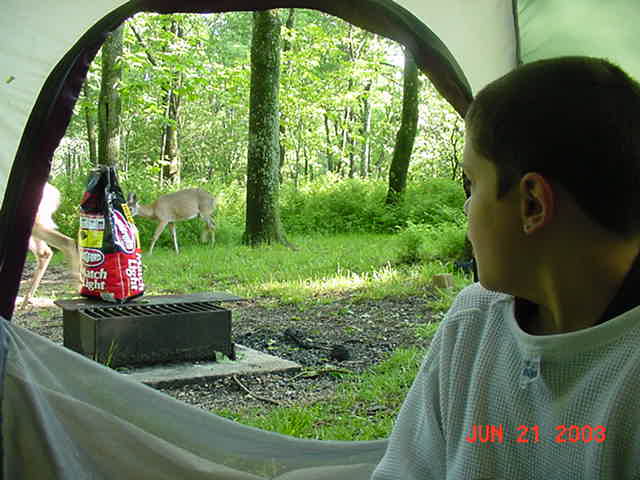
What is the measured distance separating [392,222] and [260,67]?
155 inches

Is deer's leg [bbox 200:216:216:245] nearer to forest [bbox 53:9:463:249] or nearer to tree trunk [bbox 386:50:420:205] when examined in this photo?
forest [bbox 53:9:463:249]

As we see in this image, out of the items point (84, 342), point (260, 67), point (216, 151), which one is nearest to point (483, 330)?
point (84, 342)

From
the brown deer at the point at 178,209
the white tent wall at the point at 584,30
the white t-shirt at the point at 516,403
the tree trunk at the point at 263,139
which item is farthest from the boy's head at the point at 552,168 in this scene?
the brown deer at the point at 178,209

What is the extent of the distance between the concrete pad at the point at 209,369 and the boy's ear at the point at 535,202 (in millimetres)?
2743

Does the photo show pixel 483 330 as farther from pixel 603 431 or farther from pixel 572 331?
pixel 603 431

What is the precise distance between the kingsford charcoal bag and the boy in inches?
115

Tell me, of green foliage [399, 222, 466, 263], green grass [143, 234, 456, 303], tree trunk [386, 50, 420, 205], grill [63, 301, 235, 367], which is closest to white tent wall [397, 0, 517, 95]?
grill [63, 301, 235, 367]

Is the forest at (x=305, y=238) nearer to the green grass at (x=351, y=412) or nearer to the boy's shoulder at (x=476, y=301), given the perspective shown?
the green grass at (x=351, y=412)

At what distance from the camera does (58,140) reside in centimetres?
231

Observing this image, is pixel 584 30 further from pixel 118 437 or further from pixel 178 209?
pixel 178 209

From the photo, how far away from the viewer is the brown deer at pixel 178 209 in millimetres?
10070

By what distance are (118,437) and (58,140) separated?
91 cm

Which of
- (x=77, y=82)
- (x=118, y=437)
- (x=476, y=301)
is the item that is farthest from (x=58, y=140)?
(x=476, y=301)

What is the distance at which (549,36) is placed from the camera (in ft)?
7.65
